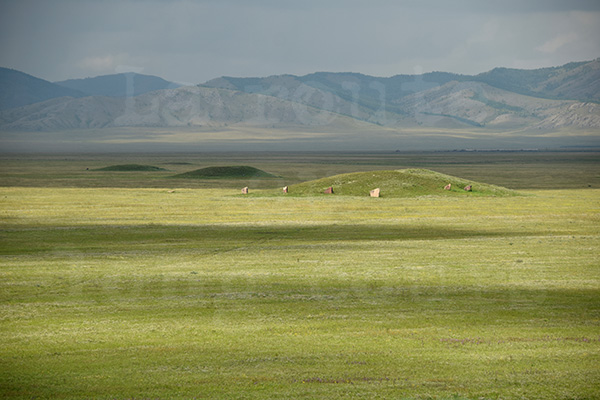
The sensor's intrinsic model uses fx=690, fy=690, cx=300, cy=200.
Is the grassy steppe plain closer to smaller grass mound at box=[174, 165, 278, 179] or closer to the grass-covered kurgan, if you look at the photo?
the grass-covered kurgan

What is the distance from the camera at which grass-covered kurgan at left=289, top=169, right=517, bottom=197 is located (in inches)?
2285

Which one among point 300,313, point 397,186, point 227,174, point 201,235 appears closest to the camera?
point 300,313

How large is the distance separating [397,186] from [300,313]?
43497mm

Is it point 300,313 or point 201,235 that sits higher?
point 300,313

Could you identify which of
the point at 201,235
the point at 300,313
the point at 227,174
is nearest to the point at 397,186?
the point at 201,235

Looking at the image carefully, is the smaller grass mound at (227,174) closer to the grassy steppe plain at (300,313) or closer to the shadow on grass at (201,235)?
the shadow on grass at (201,235)

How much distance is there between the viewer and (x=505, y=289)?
19359mm

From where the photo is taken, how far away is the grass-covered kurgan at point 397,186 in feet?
190

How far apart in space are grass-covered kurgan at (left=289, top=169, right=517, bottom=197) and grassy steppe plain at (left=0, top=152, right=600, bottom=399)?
22.7 meters

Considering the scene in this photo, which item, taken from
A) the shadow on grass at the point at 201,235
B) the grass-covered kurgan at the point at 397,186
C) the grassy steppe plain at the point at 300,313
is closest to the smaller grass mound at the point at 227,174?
the grass-covered kurgan at the point at 397,186

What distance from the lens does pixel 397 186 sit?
5906 centimetres

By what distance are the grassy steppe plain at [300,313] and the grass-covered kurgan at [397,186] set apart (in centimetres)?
2268

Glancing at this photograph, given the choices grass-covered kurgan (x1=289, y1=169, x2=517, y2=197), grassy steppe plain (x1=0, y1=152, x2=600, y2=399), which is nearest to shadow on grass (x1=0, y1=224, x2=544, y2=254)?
grassy steppe plain (x1=0, y1=152, x2=600, y2=399)

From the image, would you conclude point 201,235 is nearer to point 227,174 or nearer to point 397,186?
point 397,186
